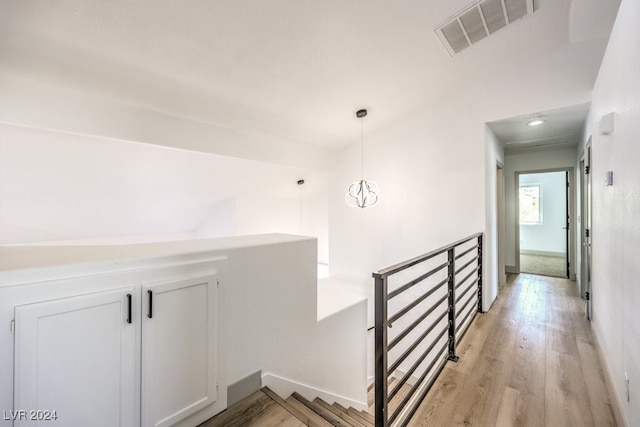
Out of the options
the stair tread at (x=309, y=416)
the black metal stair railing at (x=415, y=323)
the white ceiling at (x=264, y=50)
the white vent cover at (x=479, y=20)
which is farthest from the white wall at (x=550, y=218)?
the stair tread at (x=309, y=416)

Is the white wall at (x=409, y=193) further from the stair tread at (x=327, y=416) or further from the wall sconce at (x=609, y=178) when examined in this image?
the stair tread at (x=327, y=416)

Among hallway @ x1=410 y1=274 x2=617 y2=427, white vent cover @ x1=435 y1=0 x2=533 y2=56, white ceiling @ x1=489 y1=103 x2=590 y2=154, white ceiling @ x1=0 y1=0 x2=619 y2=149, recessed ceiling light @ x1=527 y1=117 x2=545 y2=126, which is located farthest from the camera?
recessed ceiling light @ x1=527 y1=117 x2=545 y2=126

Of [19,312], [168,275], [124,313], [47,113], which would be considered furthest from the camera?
[47,113]

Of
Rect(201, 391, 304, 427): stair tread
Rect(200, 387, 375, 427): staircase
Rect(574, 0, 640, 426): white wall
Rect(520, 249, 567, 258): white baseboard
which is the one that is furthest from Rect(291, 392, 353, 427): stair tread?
Rect(520, 249, 567, 258): white baseboard

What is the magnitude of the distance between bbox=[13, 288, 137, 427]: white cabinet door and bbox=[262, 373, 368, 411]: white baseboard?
0.83 m

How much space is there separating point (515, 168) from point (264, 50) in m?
4.97

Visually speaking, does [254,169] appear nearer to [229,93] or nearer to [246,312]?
[229,93]

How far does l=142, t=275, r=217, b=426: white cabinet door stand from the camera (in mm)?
1357

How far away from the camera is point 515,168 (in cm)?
508

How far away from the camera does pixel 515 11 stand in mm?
2303

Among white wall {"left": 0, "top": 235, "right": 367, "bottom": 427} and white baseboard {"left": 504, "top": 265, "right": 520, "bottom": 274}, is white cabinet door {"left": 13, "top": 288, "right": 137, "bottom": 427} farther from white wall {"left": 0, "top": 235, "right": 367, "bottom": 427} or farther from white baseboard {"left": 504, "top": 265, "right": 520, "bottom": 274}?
white baseboard {"left": 504, "top": 265, "right": 520, "bottom": 274}

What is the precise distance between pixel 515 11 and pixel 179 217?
16.0ft

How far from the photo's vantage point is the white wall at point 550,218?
22.3ft

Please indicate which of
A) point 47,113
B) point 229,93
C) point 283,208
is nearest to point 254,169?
point 229,93
